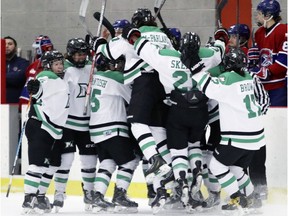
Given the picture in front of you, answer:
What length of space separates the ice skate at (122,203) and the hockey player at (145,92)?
0.85 feet

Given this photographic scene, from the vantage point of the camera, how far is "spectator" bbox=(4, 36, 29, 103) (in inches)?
325

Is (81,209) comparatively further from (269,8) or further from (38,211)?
(269,8)

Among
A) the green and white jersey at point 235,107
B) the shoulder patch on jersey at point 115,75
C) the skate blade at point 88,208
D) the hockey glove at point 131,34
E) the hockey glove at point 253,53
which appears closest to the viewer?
the green and white jersey at point 235,107

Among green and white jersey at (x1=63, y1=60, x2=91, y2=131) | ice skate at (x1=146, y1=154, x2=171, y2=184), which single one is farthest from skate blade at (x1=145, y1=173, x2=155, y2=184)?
green and white jersey at (x1=63, y1=60, x2=91, y2=131)

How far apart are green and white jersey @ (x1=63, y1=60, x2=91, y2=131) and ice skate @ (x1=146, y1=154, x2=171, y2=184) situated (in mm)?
618

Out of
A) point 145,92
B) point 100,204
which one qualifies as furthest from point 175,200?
point 145,92

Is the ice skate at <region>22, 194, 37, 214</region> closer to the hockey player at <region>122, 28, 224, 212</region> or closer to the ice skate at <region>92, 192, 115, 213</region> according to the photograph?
the ice skate at <region>92, 192, 115, 213</region>

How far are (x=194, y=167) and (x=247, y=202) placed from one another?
1.30 ft

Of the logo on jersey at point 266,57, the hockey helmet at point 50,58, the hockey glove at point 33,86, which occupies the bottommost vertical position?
the hockey glove at point 33,86

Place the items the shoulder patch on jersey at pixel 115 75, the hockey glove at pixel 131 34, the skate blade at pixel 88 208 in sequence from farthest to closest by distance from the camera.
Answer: the skate blade at pixel 88 208
the shoulder patch on jersey at pixel 115 75
the hockey glove at pixel 131 34

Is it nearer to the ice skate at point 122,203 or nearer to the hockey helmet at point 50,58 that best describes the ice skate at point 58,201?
the ice skate at point 122,203

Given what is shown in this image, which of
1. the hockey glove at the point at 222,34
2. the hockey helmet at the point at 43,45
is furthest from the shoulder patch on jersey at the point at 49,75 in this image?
the hockey helmet at the point at 43,45

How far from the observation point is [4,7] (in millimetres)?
9438

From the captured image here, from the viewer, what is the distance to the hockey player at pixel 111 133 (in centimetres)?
630
